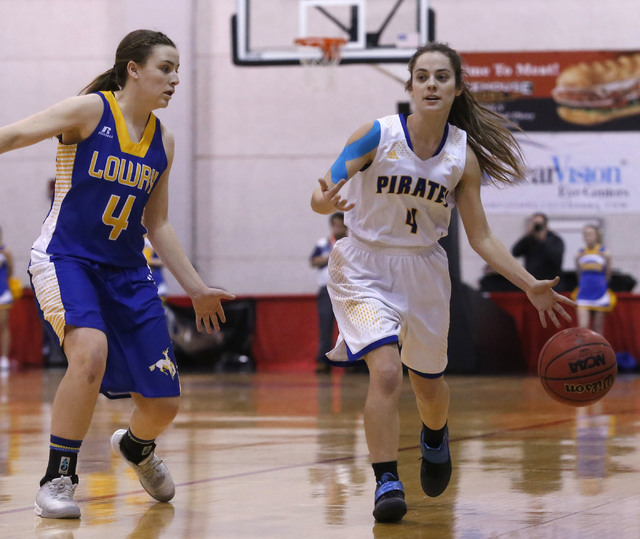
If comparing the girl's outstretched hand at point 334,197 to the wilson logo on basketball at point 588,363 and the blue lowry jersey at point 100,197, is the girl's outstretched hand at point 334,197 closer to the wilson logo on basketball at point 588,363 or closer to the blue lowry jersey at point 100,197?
the blue lowry jersey at point 100,197

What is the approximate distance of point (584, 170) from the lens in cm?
1423

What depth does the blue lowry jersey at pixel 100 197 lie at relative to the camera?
420 centimetres

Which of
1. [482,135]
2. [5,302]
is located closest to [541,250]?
[5,302]

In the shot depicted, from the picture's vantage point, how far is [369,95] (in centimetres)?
1472

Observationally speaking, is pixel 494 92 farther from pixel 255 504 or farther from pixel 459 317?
pixel 255 504

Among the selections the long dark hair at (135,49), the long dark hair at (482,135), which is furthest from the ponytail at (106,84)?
the long dark hair at (482,135)

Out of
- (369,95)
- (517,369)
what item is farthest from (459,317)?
(369,95)

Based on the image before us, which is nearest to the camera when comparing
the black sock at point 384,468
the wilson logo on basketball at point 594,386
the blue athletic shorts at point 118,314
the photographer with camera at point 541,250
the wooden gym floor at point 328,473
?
the wooden gym floor at point 328,473

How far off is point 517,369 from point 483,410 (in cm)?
475

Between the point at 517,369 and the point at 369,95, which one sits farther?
the point at 369,95

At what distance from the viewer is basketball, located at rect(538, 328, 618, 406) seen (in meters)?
4.92

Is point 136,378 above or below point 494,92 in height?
below

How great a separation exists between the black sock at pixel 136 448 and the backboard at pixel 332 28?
729 cm

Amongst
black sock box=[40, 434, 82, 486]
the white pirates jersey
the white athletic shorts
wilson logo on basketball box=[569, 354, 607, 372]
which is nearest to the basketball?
wilson logo on basketball box=[569, 354, 607, 372]
